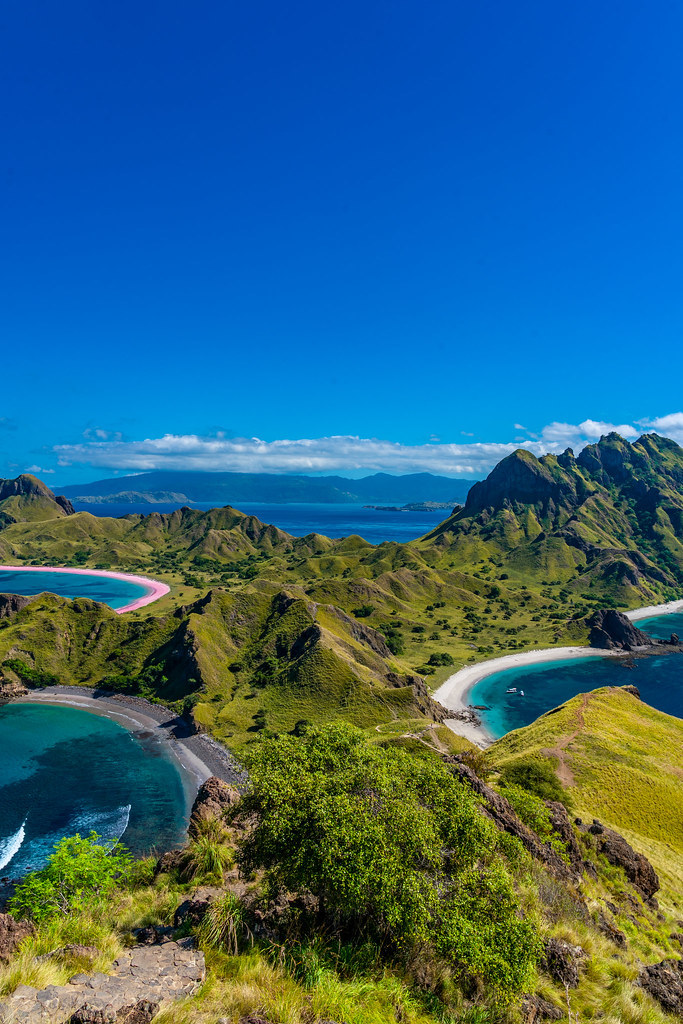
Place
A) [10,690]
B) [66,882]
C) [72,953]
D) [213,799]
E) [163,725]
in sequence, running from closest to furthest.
→ [72,953]
[66,882]
[213,799]
[163,725]
[10,690]

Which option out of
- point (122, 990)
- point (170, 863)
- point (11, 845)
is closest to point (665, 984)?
point (122, 990)

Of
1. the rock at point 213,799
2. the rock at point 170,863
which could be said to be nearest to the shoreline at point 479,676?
the rock at point 213,799

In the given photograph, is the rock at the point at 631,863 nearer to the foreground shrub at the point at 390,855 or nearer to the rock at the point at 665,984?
the rock at the point at 665,984

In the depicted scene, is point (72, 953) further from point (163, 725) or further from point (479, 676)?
point (479, 676)

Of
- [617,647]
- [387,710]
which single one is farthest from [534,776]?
[617,647]

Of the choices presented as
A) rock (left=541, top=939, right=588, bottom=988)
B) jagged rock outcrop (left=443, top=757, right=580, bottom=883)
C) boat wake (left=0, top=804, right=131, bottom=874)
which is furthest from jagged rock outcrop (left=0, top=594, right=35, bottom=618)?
rock (left=541, top=939, right=588, bottom=988)

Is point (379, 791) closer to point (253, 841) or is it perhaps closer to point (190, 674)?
point (253, 841)
